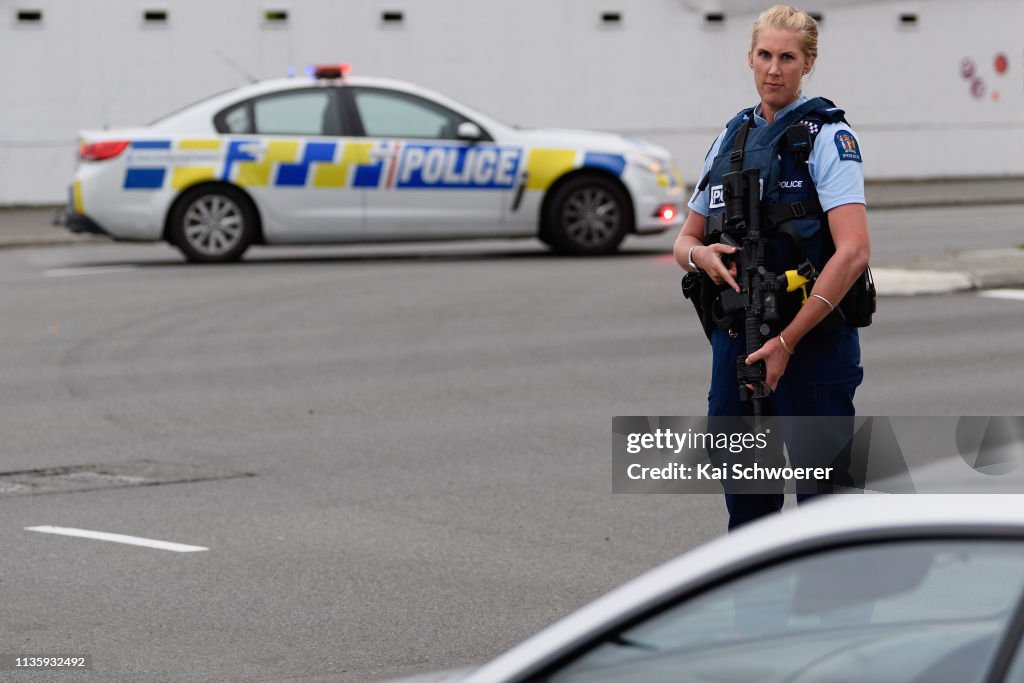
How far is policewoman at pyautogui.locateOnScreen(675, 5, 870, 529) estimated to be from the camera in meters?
4.29

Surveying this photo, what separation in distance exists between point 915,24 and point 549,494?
27409 millimetres

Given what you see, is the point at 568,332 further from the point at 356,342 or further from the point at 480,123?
the point at 480,123

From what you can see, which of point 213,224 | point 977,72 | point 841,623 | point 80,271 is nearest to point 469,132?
point 213,224

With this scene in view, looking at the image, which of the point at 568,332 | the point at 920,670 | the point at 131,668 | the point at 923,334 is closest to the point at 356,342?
the point at 568,332

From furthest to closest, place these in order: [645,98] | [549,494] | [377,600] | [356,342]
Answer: [645,98] < [356,342] < [549,494] < [377,600]

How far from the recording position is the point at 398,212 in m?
16.6

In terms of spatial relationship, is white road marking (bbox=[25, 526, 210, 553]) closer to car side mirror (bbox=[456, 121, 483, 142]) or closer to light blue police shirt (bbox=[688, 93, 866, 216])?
light blue police shirt (bbox=[688, 93, 866, 216])

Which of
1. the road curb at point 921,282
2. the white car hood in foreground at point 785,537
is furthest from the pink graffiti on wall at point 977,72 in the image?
the white car hood in foreground at point 785,537

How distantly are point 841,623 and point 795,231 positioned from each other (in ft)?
7.35

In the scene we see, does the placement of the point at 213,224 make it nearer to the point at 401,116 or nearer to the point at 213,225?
the point at 213,225

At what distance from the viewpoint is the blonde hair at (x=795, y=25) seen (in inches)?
173

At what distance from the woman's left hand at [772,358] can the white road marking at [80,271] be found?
1276 centimetres

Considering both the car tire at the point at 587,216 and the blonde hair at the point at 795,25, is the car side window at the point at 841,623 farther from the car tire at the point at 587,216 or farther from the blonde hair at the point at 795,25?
the car tire at the point at 587,216

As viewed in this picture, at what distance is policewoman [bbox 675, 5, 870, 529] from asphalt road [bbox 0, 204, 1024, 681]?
1.35m
